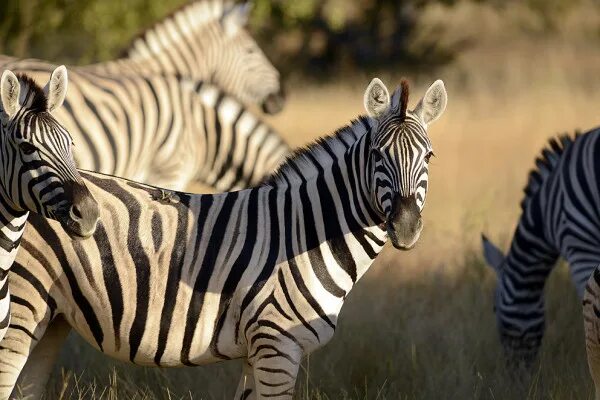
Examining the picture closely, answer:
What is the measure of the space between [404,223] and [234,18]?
20.4 feet

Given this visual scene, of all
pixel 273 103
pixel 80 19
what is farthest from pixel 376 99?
pixel 80 19

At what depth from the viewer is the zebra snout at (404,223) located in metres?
4.33

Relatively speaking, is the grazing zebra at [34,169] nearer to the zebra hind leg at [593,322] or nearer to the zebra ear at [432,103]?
the zebra ear at [432,103]

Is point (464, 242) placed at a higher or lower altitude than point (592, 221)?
higher

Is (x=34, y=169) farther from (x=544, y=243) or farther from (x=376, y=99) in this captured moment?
(x=544, y=243)

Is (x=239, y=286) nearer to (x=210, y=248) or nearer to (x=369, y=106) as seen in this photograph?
(x=210, y=248)

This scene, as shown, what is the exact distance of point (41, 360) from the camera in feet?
16.7

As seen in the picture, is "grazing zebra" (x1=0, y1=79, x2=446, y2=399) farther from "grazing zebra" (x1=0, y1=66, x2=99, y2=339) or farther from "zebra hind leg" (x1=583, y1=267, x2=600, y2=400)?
"zebra hind leg" (x1=583, y1=267, x2=600, y2=400)

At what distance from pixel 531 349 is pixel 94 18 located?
31.0 ft

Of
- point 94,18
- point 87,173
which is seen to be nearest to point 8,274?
point 87,173

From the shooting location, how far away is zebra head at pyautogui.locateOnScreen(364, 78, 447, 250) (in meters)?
4.36

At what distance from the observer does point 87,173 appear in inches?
190

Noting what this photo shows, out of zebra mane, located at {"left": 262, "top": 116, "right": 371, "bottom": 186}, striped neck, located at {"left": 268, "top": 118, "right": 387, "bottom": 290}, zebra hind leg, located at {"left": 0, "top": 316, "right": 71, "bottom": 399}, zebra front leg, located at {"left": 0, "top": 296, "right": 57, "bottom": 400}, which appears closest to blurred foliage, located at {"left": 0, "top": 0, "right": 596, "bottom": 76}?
zebra hind leg, located at {"left": 0, "top": 316, "right": 71, "bottom": 399}

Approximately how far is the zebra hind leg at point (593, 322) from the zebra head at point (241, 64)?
5.91 meters
